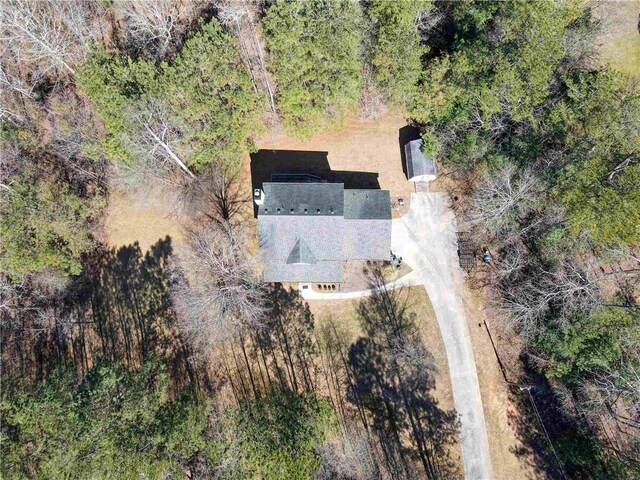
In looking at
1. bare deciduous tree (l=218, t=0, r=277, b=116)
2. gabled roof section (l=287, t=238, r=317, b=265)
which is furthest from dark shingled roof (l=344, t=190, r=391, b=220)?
bare deciduous tree (l=218, t=0, r=277, b=116)

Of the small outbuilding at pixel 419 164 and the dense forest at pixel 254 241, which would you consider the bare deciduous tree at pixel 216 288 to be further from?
the small outbuilding at pixel 419 164

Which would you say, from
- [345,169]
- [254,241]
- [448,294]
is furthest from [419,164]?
[254,241]

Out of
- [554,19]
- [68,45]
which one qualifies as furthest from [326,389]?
[68,45]

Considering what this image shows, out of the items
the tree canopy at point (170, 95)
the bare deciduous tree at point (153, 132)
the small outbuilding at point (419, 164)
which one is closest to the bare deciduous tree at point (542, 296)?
the small outbuilding at point (419, 164)

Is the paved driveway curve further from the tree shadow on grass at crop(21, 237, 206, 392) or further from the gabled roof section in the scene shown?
the tree shadow on grass at crop(21, 237, 206, 392)

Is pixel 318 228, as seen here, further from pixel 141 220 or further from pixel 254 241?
pixel 141 220

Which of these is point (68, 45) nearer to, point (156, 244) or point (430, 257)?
point (156, 244)

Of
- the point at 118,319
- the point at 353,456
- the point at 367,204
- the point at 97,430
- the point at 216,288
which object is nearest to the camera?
the point at 97,430
